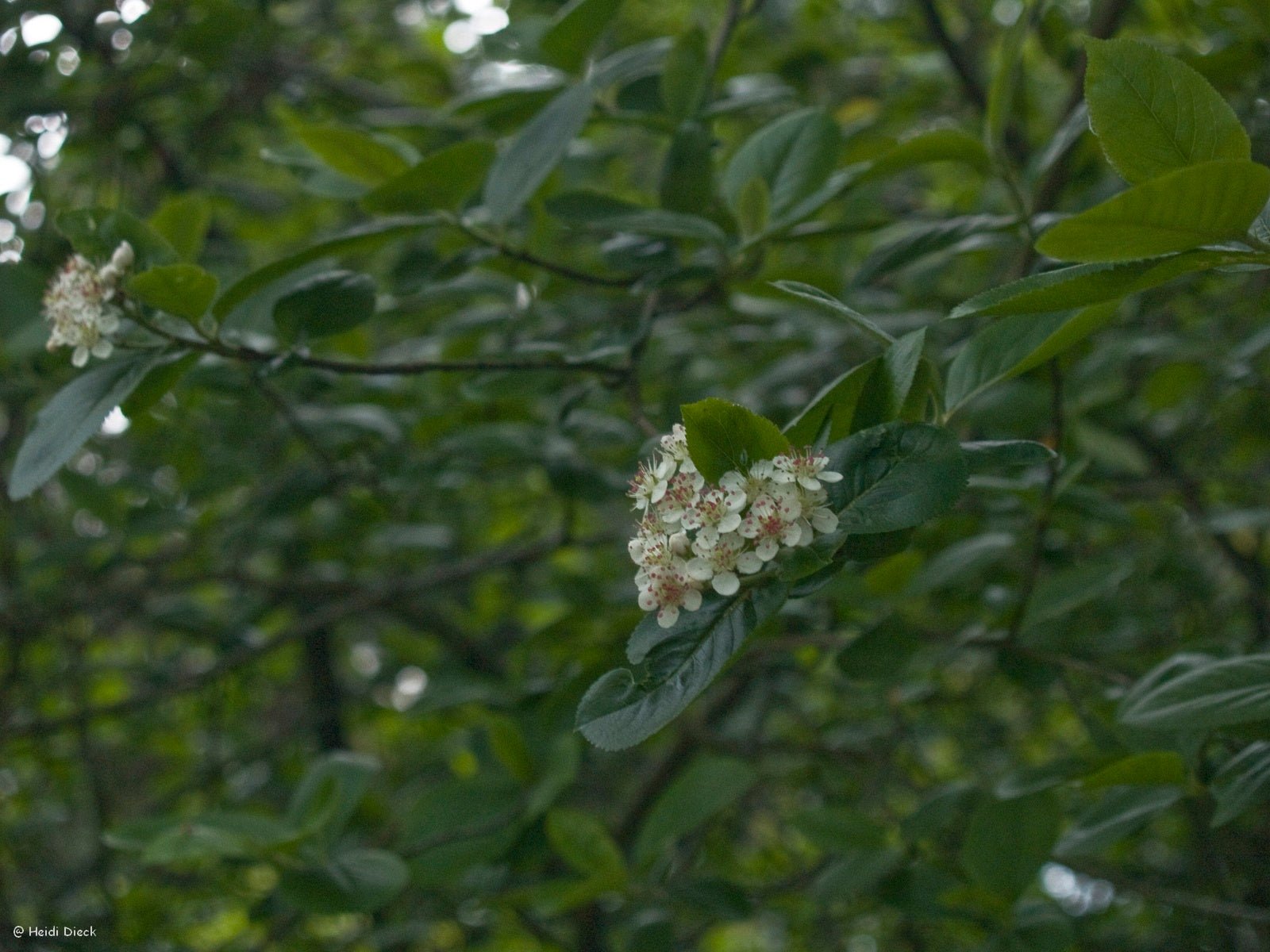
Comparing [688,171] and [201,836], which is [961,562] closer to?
[688,171]

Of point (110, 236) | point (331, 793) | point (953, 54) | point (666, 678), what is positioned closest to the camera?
point (666, 678)

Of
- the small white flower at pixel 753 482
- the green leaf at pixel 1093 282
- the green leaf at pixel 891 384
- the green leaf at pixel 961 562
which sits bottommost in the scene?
the green leaf at pixel 961 562

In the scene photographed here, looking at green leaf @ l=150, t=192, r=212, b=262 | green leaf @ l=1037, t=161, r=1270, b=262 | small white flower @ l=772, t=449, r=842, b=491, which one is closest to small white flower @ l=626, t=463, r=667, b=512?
small white flower @ l=772, t=449, r=842, b=491

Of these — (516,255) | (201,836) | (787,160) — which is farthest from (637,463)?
(201,836)

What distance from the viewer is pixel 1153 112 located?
2.73 ft

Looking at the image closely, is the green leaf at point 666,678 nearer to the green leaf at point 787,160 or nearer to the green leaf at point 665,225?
the green leaf at point 665,225

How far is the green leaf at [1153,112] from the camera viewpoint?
2.68 ft

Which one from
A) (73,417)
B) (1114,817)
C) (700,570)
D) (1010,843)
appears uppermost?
(700,570)

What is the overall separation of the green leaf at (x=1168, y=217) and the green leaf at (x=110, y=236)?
95 centimetres

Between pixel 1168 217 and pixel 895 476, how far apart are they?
26 cm

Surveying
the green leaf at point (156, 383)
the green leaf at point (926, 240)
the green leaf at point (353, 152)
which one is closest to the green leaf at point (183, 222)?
the green leaf at point (353, 152)

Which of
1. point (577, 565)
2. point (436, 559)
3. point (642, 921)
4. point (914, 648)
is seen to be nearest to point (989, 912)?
point (914, 648)

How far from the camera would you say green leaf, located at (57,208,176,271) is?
124 cm

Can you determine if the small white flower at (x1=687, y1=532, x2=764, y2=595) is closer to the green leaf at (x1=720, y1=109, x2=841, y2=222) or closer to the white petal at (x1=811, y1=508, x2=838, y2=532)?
the white petal at (x1=811, y1=508, x2=838, y2=532)
